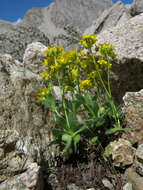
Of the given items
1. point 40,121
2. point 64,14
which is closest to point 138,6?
point 40,121

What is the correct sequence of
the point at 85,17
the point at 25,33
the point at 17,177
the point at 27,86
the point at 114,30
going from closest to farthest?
the point at 17,177, the point at 27,86, the point at 114,30, the point at 25,33, the point at 85,17

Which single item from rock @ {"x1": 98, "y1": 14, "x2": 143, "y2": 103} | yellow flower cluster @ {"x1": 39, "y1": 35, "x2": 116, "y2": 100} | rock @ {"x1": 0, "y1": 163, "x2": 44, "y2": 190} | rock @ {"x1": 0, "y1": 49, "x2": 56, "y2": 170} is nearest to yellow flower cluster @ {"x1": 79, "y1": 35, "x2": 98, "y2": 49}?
yellow flower cluster @ {"x1": 39, "y1": 35, "x2": 116, "y2": 100}

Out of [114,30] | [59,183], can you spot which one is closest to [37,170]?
[59,183]

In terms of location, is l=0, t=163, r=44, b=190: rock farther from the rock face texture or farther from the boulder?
the boulder

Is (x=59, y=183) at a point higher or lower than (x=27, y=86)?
lower

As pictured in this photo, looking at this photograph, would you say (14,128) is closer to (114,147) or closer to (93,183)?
(93,183)
